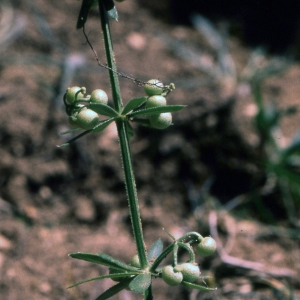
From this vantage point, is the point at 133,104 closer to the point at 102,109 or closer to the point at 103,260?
the point at 102,109

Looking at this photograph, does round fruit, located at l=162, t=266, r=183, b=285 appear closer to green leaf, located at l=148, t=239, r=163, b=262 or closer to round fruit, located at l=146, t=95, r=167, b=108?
green leaf, located at l=148, t=239, r=163, b=262

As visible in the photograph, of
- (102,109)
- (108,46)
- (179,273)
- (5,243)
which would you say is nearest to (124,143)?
(102,109)

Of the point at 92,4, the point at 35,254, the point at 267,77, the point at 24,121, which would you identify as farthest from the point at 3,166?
the point at 267,77

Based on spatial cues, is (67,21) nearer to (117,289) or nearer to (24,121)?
(24,121)

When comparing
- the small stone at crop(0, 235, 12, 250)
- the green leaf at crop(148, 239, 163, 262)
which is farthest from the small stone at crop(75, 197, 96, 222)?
the green leaf at crop(148, 239, 163, 262)

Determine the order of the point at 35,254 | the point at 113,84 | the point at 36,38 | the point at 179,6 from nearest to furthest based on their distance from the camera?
the point at 113,84 → the point at 35,254 → the point at 36,38 → the point at 179,6

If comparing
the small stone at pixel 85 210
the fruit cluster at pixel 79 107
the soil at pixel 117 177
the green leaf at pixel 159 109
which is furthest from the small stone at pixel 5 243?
the green leaf at pixel 159 109

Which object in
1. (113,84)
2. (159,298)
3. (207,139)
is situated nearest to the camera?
(113,84)
